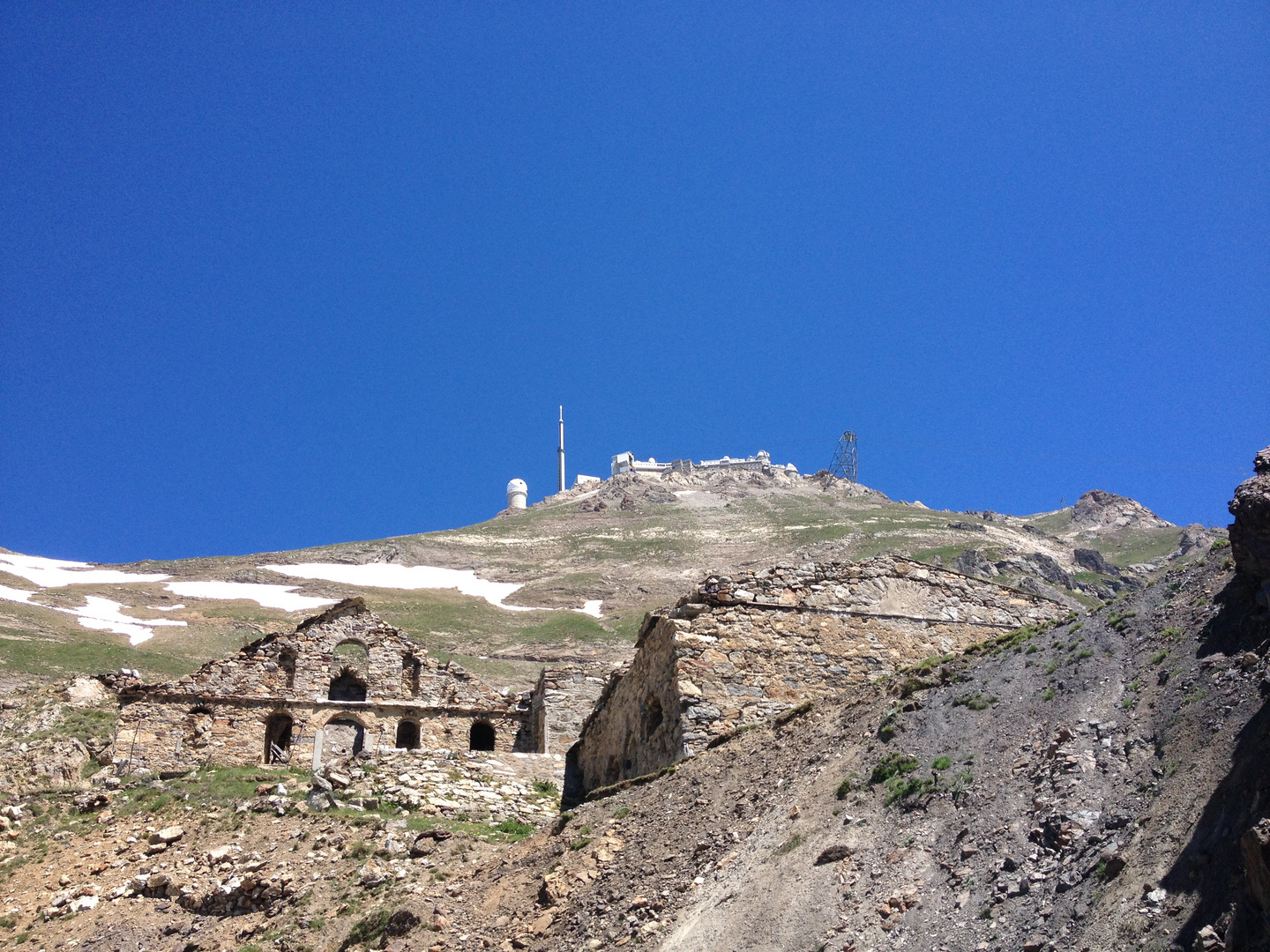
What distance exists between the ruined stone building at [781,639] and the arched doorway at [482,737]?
8.57 meters

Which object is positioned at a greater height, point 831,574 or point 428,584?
point 428,584

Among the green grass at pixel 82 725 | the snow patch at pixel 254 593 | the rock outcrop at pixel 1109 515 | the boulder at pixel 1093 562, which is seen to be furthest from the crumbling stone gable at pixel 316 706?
the rock outcrop at pixel 1109 515

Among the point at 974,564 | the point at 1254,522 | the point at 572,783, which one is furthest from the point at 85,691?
the point at 974,564

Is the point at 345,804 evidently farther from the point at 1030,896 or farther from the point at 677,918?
the point at 1030,896

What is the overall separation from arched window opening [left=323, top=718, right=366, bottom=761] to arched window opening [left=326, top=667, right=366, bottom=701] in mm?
1995

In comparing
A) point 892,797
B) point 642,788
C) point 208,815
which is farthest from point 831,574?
point 208,815

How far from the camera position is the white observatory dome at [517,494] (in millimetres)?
174875

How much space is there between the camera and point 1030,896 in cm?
721

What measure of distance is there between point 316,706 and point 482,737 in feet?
14.2

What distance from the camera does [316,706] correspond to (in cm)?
2519

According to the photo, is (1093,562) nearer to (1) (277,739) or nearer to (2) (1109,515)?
(2) (1109,515)

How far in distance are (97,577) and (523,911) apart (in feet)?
296

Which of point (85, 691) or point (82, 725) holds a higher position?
point (85, 691)

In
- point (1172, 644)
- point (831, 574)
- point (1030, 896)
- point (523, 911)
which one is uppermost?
point (831, 574)
